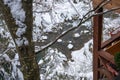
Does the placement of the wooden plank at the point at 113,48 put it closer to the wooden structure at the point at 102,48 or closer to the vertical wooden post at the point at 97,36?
the wooden structure at the point at 102,48

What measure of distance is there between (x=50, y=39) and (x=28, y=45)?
27.5ft

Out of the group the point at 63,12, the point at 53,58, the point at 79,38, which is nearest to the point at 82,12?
the point at 63,12

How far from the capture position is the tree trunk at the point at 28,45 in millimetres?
2072

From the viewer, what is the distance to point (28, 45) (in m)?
2.22

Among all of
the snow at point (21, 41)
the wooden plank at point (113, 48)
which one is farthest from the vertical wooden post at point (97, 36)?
the snow at point (21, 41)

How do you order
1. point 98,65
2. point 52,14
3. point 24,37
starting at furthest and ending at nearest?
point 52,14 → point 98,65 → point 24,37

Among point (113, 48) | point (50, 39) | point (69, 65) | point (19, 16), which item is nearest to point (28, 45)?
point (19, 16)

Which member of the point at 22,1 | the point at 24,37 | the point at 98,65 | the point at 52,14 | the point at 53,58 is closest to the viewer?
the point at 22,1

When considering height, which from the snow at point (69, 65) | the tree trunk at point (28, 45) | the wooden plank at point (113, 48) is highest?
the snow at point (69, 65)

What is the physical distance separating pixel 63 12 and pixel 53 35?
1568mm

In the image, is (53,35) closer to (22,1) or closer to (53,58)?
(53,58)

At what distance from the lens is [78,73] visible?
8742 millimetres

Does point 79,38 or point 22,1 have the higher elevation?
point 79,38

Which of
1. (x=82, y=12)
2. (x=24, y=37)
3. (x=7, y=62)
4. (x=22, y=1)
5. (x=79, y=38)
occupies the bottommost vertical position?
(x=24, y=37)
